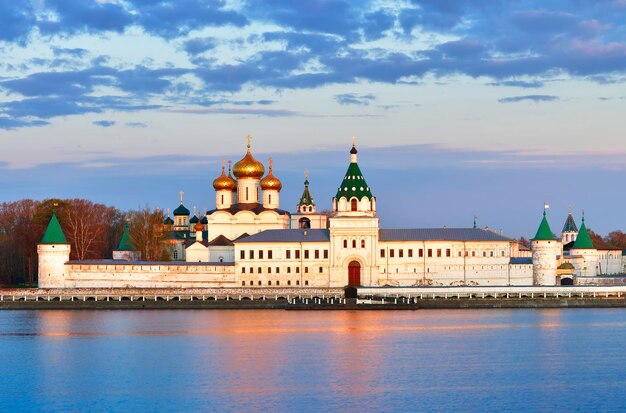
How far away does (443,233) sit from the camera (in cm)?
5784

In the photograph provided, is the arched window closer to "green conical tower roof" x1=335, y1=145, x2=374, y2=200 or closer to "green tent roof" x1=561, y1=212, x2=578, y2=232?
"green conical tower roof" x1=335, y1=145, x2=374, y2=200

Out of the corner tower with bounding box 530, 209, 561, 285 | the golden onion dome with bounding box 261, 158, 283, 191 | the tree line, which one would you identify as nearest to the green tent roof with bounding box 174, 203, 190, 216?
the tree line

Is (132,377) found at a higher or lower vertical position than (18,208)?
lower

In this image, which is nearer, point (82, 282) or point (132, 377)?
point (132, 377)

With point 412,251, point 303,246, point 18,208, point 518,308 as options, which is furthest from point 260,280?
point 18,208

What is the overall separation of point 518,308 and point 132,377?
962 inches

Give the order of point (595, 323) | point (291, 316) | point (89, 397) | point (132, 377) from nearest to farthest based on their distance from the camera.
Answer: point (89, 397), point (132, 377), point (595, 323), point (291, 316)

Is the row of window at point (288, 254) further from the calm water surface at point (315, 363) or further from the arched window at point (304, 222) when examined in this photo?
the arched window at point (304, 222)

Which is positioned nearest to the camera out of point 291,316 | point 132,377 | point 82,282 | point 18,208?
point 132,377

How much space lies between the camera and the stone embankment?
5212cm

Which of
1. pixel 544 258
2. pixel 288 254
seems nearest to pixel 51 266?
pixel 288 254

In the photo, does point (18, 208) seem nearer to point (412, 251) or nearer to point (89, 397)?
point (412, 251)

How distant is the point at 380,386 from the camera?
94.1 ft

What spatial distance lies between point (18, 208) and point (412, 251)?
2924 cm
